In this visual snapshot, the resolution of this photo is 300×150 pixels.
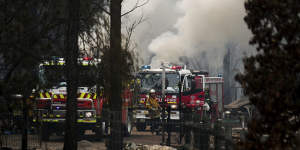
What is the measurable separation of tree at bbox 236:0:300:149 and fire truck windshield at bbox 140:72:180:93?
1618 centimetres

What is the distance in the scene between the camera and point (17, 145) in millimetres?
12406

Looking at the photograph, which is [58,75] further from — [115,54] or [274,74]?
[274,74]

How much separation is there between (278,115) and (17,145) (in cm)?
772

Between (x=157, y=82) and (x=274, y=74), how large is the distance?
17.0m

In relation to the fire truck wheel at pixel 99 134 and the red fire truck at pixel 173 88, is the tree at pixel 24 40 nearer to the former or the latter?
the fire truck wheel at pixel 99 134

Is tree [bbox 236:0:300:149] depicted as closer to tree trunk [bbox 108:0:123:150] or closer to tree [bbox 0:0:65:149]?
tree [bbox 0:0:65:149]

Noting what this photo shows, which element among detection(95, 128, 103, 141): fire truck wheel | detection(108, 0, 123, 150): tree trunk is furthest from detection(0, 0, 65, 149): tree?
detection(95, 128, 103, 141): fire truck wheel

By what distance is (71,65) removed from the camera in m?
11.8

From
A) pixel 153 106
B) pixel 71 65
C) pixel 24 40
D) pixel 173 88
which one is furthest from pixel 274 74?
pixel 173 88

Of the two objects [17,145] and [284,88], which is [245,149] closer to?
[284,88]

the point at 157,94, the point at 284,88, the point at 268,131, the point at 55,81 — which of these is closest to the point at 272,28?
the point at 284,88

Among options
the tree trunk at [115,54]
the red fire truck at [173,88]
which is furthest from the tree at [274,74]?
the red fire truck at [173,88]

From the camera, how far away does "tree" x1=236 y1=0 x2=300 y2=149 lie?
5746 millimetres

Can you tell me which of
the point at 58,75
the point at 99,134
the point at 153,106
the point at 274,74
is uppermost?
the point at 58,75
